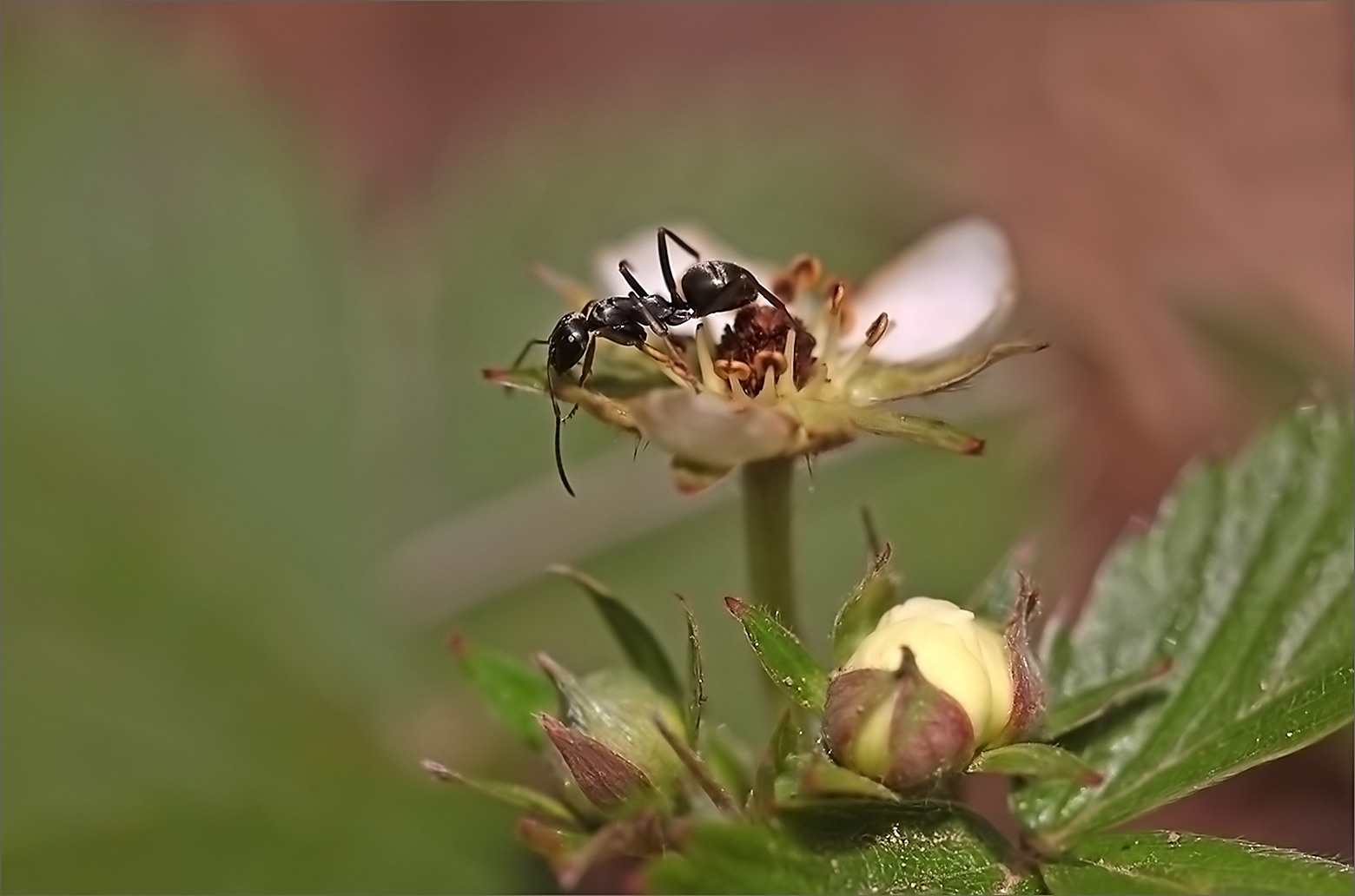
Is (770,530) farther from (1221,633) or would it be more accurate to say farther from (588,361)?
(1221,633)

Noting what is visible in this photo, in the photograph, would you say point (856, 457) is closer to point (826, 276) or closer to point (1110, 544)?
point (1110, 544)

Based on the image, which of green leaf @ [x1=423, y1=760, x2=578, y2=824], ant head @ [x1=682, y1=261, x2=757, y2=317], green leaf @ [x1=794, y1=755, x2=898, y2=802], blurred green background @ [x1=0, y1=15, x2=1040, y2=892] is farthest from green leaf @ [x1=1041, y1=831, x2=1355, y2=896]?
blurred green background @ [x1=0, y1=15, x2=1040, y2=892]

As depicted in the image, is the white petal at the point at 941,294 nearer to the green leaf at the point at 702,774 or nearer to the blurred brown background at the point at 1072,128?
the green leaf at the point at 702,774

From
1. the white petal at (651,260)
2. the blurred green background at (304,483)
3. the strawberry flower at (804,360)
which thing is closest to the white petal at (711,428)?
the strawberry flower at (804,360)

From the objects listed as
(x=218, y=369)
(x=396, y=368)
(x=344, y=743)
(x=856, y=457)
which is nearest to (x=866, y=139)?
(x=856, y=457)

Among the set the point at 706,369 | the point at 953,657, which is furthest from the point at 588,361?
the point at 953,657

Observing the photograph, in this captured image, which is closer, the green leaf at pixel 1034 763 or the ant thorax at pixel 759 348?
the green leaf at pixel 1034 763

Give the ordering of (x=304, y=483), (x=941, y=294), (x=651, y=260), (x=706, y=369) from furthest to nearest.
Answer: (x=304, y=483), (x=651, y=260), (x=941, y=294), (x=706, y=369)

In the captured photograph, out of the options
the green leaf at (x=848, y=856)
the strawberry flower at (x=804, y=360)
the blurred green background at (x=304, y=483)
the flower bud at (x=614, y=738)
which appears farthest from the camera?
the blurred green background at (x=304, y=483)
